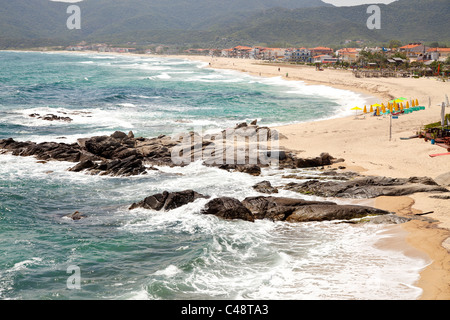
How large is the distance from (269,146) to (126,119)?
57.8 ft

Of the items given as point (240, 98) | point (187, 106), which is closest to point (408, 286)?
point (187, 106)

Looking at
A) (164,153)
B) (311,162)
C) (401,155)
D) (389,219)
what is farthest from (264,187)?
(401,155)

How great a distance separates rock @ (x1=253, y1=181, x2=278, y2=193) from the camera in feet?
63.6

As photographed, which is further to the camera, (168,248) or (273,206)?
(273,206)

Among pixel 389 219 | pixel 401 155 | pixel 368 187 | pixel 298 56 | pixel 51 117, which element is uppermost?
pixel 298 56

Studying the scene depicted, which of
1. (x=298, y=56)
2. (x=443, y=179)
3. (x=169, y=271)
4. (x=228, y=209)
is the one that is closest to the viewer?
(x=169, y=271)

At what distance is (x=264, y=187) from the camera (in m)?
19.6

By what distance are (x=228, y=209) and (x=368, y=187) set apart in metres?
6.39

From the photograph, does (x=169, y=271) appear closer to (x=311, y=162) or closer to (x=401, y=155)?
(x=311, y=162)

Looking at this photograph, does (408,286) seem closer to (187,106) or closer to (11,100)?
(187,106)

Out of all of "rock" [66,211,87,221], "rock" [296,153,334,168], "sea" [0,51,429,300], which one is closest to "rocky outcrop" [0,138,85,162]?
"sea" [0,51,429,300]

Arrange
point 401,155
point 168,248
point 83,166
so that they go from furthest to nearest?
point 401,155
point 83,166
point 168,248

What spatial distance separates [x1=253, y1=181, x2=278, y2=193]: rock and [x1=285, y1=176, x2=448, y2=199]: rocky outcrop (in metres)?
0.84

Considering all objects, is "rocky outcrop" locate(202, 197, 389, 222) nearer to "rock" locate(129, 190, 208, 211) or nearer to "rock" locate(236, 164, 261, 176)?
"rock" locate(129, 190, 208, 211)
